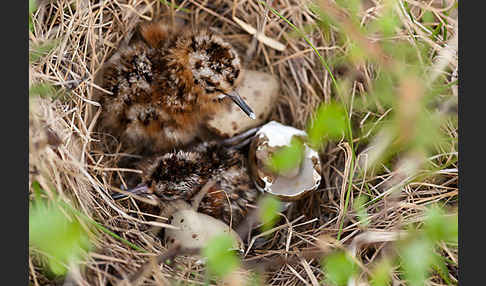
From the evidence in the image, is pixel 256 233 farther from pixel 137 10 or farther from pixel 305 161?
pixel 137 10

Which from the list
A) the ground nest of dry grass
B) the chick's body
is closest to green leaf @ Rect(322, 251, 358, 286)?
the ground nest of dry grass

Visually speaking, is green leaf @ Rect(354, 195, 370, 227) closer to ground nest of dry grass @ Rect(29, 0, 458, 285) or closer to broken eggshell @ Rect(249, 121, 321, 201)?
ground nest of dry grass @ Rect(29, 0, 458, 285)

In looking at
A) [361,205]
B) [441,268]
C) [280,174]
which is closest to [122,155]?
[280,174]

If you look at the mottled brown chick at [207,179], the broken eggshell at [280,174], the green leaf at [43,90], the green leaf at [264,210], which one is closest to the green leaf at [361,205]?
the broken eggshell at [280,174]

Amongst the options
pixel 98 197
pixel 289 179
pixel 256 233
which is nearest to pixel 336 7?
pixel 289 179

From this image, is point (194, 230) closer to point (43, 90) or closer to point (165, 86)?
point (165, 86)

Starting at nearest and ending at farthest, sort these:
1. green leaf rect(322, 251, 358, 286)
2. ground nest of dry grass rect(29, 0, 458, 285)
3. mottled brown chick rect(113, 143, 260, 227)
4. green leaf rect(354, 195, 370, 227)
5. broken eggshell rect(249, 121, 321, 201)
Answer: green leaf rect(322, 251, 358, 286), ground nest of dry grass rect(29, 0, 458, 285), green leaf rect(354, 195, 370, 227), mottled brown chick rect(113, 143, 260, 227), broken eggshell rect(249, 121, 321, 201)
